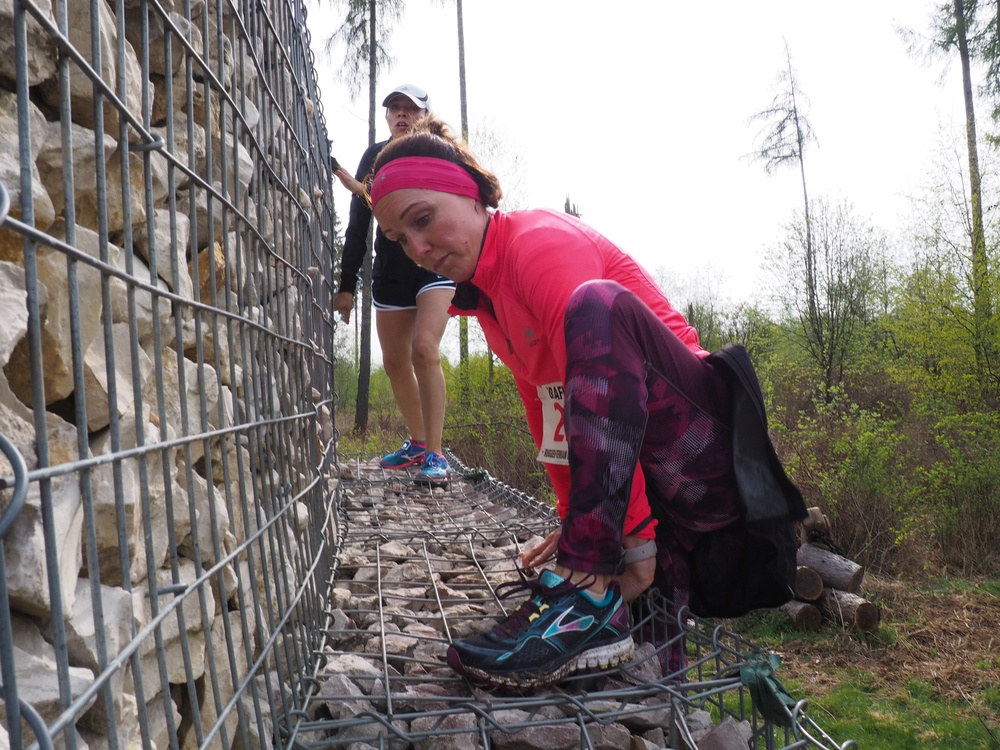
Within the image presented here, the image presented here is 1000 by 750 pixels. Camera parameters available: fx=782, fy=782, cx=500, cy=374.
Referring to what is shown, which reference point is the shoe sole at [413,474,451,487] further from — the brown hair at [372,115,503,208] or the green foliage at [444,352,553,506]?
the brown hair at [372,115,503,208]

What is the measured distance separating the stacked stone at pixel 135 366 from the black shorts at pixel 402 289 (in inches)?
76.3

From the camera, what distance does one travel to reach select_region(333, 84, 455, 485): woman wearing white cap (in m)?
3.63

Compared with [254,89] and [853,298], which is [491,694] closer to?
[254,89]

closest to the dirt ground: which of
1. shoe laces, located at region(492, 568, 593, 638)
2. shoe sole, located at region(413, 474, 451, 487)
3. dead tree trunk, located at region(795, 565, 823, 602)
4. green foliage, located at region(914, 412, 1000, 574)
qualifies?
dead tree trunk, located at region(795, 565, 823, 602)

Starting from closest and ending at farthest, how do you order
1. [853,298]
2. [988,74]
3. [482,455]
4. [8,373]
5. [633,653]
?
[8,373], [633,653], [482,455], [988,74], [853,298]

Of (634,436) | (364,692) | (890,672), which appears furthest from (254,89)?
(890,672)

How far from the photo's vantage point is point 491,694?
1.47 m

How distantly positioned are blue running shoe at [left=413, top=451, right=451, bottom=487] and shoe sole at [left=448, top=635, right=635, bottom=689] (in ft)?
8.22

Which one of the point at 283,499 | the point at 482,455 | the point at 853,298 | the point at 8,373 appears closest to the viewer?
the point at 8,373

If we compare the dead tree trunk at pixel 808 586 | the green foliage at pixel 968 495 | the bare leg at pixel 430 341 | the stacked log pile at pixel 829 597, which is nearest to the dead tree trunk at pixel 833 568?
the stacked log pile at pixel 829 597

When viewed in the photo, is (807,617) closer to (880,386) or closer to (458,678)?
(458,678)

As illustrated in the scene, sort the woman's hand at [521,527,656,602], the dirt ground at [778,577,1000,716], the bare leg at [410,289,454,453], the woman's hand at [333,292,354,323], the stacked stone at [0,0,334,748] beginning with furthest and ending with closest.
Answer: the woman's hand at [333,292,354,323], the bare leg at [410,289,454,453], the dirt ground at [778,577,1000,716], the woman's hand at [521,527,656,602], the stacked stone at [0,0,334,748]

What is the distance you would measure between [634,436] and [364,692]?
714 millimetres

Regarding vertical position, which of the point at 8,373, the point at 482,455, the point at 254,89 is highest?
the point at 254,89
